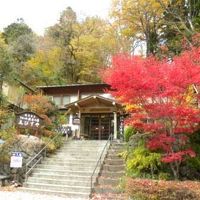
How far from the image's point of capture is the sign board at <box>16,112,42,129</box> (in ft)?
56.9

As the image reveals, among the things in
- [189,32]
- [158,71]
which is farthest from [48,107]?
[158,71]

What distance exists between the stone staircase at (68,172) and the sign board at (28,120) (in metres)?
2.08

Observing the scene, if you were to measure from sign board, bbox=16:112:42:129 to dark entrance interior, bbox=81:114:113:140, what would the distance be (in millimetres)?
8705

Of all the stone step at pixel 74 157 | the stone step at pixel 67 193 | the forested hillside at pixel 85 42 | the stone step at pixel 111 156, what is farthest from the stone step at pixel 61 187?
the forested hillside at pixel 85 42

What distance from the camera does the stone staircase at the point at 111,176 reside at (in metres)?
12.3

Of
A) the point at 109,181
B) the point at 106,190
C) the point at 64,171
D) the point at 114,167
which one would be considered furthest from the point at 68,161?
the point at 106,190

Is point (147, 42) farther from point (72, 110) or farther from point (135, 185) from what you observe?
point (135, 185)

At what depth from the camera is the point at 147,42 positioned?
31.8 meters

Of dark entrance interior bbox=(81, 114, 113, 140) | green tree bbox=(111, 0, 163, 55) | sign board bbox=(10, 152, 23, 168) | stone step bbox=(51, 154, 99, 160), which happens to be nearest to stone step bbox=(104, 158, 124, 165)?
stone step bbox=(51, 154, 99, 160)

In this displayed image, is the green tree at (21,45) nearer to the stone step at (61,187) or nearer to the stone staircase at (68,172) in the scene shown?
the stone staircase at (68,172)

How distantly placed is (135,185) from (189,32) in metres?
15.3

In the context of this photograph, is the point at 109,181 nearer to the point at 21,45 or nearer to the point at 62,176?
the point at 62,176

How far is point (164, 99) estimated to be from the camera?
1242cm

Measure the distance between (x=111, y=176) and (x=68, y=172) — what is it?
206 cm
